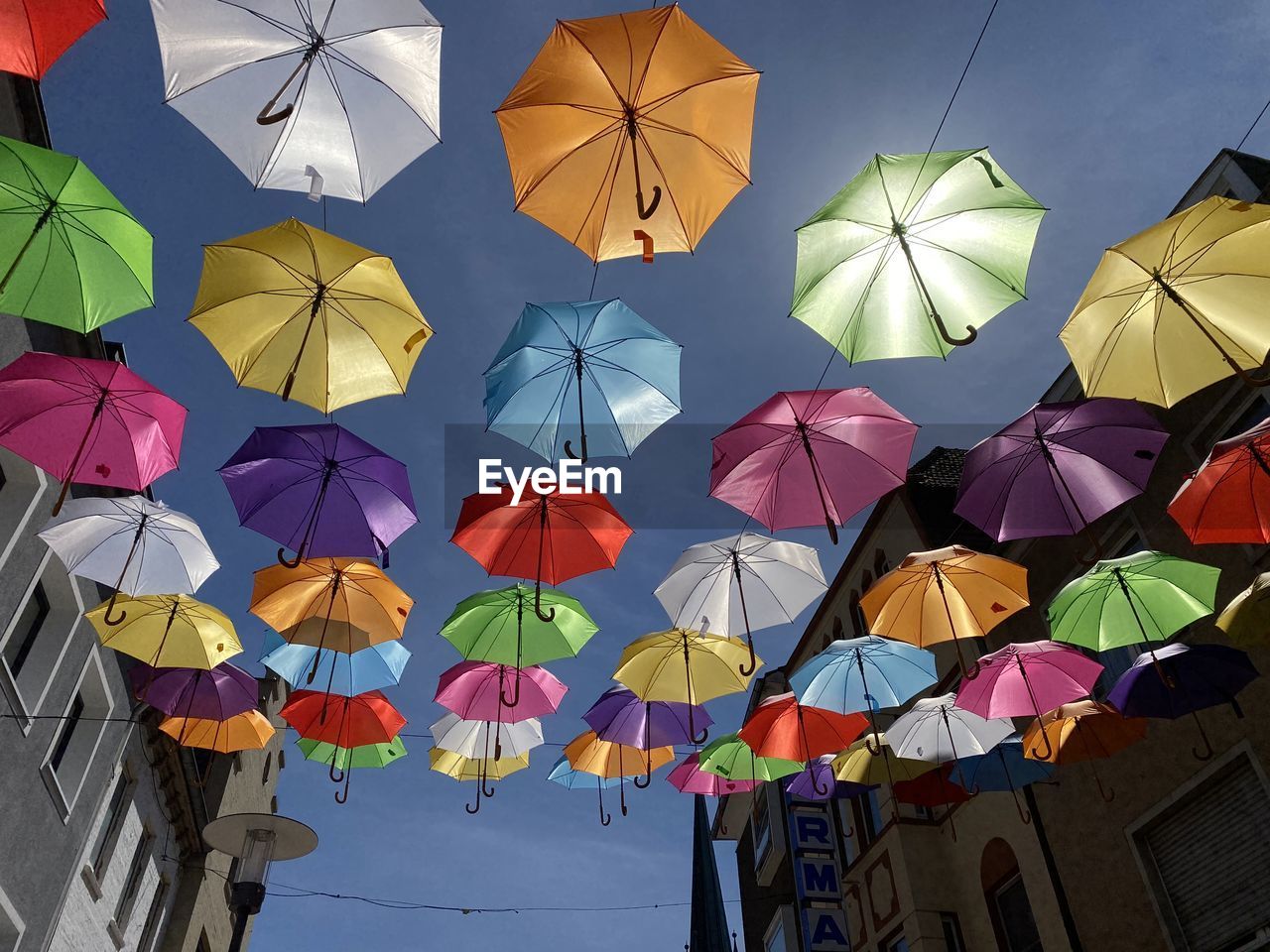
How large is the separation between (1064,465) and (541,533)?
19.1ft

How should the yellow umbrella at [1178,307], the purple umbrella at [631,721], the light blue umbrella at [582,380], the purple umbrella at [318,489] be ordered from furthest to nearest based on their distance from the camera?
the purple umbrella at [631,721] < the purple umbrella at [318,489] < the light blue umbrella at [582,380] < the yellow umbrella at [1178,307]

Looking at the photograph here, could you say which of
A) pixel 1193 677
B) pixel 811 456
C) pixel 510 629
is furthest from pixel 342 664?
pixel 1193 677

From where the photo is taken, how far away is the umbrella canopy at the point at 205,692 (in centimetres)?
1150

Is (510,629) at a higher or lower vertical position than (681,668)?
higher

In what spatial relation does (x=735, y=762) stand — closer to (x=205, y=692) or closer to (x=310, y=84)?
(x=205, y=692)

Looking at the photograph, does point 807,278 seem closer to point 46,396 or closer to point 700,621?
point 700,621

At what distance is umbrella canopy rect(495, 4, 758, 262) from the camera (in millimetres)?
6898

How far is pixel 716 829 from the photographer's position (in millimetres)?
32625

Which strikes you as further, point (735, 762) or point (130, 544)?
point (735, 762)

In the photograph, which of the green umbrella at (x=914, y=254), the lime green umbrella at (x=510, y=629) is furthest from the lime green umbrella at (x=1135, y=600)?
the lime green umbrella at (x=510, y=629)

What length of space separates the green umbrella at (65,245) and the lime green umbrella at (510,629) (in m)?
5.42

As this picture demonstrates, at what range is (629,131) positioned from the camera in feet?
23.8

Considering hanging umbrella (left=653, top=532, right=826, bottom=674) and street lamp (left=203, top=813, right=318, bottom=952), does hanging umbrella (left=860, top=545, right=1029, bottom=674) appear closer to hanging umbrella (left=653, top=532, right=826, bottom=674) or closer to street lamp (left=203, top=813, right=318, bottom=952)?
hanging umbrella (left=653, top=532, right=826, bottom=674)

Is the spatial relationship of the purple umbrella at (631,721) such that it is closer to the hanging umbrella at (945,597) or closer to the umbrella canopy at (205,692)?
the hanging umbrella at (945,597)
